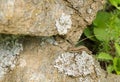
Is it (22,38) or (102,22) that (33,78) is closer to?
(22,38)

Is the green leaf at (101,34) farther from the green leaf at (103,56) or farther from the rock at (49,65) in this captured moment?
the rock at (49,65)

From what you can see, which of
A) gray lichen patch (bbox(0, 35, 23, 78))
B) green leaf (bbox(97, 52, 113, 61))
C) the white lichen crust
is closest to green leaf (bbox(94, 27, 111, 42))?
green leaf (bbox(97, 52, 113, 61))

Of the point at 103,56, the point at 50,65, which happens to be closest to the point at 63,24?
the point at 50,65

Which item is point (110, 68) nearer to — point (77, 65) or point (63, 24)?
point (77, 65)

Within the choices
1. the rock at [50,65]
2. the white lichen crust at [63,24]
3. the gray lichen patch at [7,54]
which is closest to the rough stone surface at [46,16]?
the white lichen crust at [63,24]

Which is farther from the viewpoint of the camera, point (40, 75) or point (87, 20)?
point (87, 20)

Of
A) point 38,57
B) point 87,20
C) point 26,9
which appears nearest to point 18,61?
point 38,57
